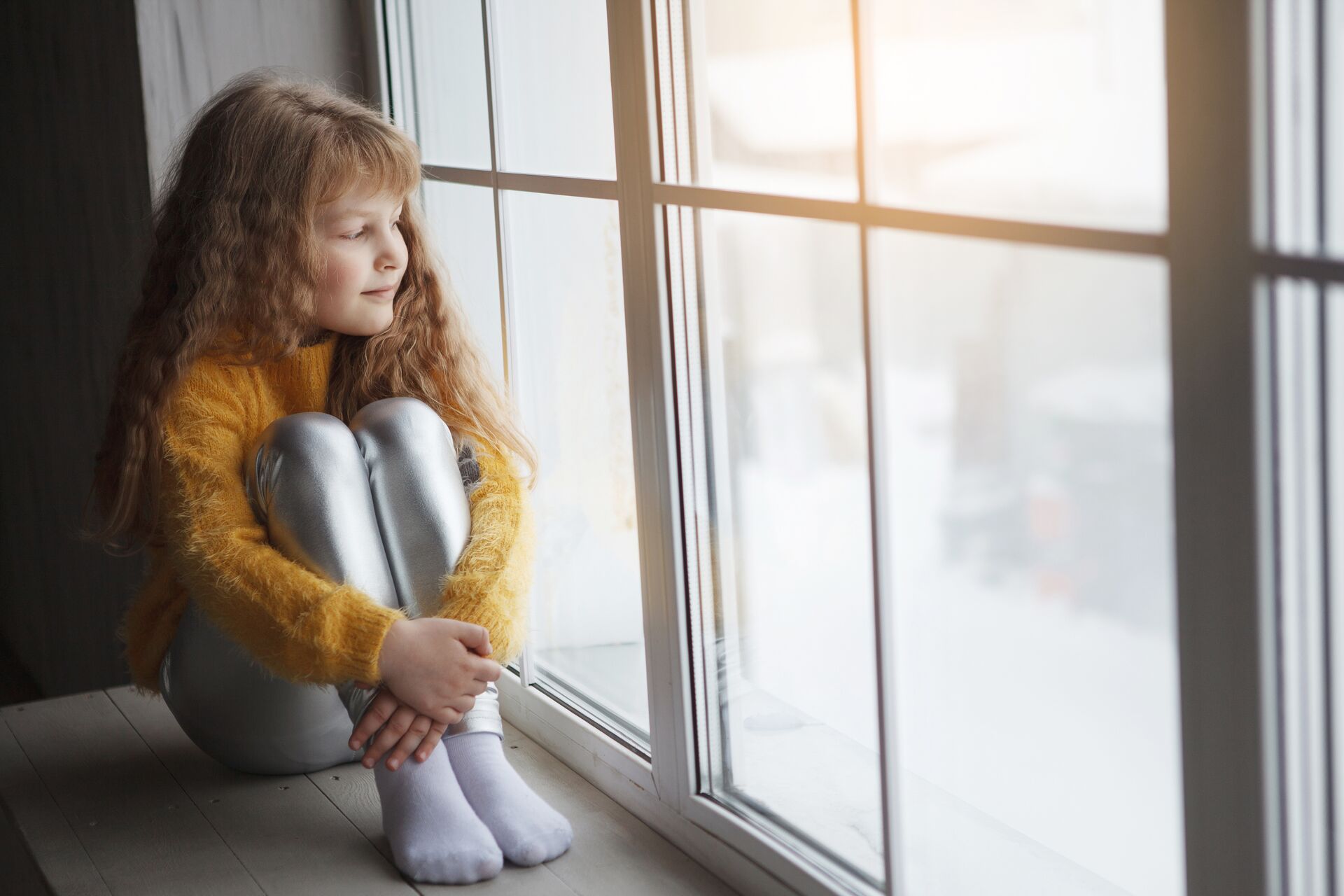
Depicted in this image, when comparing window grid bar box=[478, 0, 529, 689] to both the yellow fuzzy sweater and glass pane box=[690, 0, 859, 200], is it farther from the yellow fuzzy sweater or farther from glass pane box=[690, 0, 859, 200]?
glass pane box=[690, 0, 859, 200]

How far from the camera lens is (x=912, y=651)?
1.00 meters

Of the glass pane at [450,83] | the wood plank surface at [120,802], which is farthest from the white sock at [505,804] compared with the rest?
the glass pane at [450,83]

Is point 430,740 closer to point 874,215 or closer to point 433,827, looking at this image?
point 433,827

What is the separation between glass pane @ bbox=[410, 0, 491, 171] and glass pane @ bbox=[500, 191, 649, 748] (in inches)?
5.2

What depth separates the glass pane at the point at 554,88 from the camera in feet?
4.33

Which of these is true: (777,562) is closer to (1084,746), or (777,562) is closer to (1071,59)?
(1084,746)

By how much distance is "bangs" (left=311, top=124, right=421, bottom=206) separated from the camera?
1.31 metres

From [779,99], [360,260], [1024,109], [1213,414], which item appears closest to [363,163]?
[360,260]

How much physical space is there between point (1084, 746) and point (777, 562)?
36 cm

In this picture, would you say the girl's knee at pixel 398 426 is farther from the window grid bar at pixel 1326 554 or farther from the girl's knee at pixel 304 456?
the window grid bar at pixel 1326 554

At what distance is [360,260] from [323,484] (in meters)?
0.25

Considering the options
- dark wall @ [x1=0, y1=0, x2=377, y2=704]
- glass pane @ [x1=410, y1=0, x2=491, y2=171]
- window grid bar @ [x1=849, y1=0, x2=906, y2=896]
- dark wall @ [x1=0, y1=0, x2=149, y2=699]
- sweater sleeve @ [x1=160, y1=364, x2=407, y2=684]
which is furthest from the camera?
dark wall @ [x1=0, y1=0, x2=149, y2=699]

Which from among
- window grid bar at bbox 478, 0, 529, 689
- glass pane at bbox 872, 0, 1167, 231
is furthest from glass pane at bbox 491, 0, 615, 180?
glass pane at bbox 872, 0, 1167, 231

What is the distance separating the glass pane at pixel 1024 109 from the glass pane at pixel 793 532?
0.10 m
